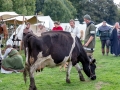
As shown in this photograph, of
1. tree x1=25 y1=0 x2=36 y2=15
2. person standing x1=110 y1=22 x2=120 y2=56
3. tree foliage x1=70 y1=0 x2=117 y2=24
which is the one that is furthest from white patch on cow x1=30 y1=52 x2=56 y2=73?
tree foliage x1=70 y1=0 x2=117 y2=24

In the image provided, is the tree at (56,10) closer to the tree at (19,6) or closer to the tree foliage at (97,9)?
the tree foliage at (97,9)

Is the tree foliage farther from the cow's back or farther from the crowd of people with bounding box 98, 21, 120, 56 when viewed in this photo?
the cow's back

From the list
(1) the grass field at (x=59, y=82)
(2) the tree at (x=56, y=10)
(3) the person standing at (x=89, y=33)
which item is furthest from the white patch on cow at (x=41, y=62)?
(2) the tree at (x=56, y=10)

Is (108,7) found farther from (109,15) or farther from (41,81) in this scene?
(41,81)

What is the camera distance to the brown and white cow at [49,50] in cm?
750

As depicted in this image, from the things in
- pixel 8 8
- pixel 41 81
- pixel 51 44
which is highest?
pixel 8 8

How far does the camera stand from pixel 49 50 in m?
7.77

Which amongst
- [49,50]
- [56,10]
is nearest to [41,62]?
[49,50]

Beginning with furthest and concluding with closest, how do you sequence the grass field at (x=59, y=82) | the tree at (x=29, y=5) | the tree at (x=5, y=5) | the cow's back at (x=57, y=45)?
the tree at (x=29, y=5) < the tree at (x=5, y=5) < the grass field at (x=59, y=82) < the cow's back at (x=57, y=45)

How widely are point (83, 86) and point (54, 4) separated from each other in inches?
1863

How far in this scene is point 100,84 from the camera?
28.4 ft

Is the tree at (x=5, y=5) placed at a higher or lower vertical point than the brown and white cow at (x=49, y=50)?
higher

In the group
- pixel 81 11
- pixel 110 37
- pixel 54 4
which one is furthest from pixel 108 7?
pixel 110 37

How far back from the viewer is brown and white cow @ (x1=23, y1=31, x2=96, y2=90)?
7.50 m
